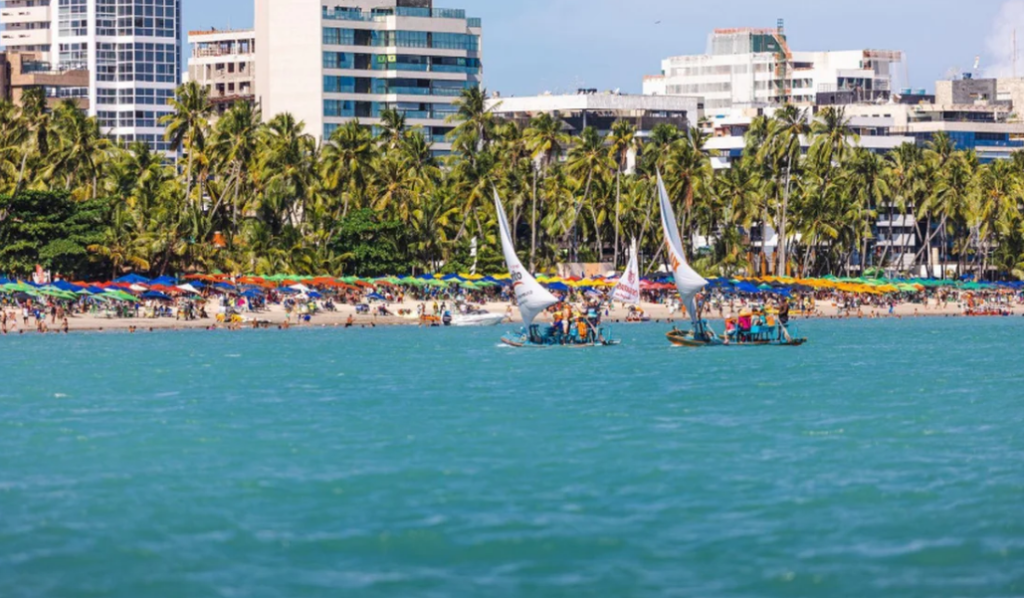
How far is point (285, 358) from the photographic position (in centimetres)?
7856

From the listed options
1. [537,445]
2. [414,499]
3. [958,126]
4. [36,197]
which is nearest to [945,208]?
[958,126]

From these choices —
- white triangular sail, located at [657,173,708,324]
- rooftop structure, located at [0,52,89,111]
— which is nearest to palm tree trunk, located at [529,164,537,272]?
white triangular sail, located at [657,173,708,324]

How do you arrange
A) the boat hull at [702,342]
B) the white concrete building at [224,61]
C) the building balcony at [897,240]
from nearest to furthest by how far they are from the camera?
1. the boat hull at [702,342]
2. the building balcony at [897,240]
3. the white concrete building at [224,61]

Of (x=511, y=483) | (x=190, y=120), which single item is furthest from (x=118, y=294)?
(x=511, y=483)

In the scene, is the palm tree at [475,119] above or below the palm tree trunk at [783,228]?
above

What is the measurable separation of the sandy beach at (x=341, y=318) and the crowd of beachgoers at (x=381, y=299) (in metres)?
0.09

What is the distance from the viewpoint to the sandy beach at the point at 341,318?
97.6 metres

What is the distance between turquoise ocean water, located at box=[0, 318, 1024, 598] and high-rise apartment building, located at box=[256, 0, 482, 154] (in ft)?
305

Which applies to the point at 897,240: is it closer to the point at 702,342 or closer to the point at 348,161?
the point at 348,161

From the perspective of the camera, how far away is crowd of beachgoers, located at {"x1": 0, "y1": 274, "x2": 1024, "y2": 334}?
98.2m

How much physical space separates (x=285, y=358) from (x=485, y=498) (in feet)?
145

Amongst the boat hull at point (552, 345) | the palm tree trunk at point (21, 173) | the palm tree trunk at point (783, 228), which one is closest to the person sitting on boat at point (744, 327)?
the boat hull at point (552, 345)

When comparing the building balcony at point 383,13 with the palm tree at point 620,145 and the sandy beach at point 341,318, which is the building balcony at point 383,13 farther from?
the sandy beach at point 341,318

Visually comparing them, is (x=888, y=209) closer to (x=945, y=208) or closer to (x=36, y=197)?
(x=945, y=208)
